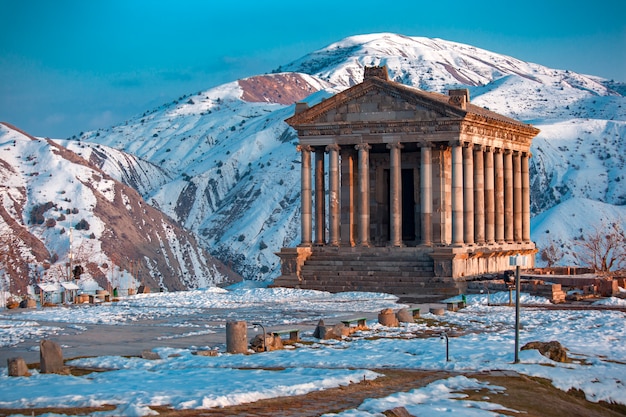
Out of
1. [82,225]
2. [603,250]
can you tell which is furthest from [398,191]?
[82,225]

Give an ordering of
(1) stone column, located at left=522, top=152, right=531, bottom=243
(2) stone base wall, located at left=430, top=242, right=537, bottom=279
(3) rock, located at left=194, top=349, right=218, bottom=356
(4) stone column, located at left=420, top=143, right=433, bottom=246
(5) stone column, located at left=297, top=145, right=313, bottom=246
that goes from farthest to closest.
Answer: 1. (1) stone column, located at left=522, top=152, right=531, bottom=243
2. (5) stone column, located at left=297, top=145, right=313, bottom=246
3. (4) stone column, located at left=420, top=143, right=433, bottom=246
4. (2) stone base wall, located at left=430, top=242, right=537, bottom=279
5. (3) rock, located at left=194, top=349, right=218, bottom=356

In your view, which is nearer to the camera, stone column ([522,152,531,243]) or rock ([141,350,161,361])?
rock ([141,350,161,361])

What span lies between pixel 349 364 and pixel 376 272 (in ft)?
88.0

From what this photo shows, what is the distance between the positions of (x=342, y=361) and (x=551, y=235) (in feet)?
262

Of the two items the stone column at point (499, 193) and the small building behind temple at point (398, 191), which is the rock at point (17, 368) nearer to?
the small building behind temple at point (398, 191)

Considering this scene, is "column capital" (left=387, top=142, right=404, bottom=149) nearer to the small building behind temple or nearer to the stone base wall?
the small building behind temple

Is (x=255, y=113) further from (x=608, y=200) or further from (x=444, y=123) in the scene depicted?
(x=444, y=123)

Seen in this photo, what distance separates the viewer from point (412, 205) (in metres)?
60.6

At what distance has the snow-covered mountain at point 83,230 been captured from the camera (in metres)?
93.1

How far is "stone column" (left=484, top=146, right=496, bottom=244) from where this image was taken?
5828 centimetres

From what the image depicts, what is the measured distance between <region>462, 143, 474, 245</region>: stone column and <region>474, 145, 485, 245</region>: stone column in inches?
69.7

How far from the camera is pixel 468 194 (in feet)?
180

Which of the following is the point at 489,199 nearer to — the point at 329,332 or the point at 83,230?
the point at 329,332

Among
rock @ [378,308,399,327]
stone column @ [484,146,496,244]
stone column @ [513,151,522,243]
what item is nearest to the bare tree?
stone column @ [513,151,522,243]
